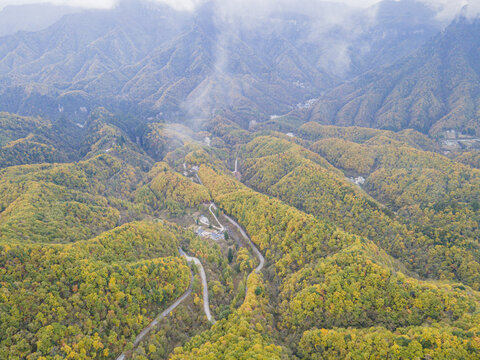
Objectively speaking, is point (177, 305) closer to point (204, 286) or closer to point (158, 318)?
point (158, 318)

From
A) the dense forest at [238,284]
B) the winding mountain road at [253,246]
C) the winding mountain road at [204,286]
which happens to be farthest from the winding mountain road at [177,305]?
the winding mountain road at [253,246]

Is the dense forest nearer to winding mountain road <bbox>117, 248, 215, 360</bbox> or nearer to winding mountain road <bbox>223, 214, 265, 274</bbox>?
winding mountain road <bbox>117, 248, 215, 360</bbox>

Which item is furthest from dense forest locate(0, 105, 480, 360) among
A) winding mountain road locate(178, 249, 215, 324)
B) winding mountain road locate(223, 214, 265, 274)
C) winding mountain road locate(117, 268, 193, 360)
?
winding mountain road locate(223, 214, 265, 274)

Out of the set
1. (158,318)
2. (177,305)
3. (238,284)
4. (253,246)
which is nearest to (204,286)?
(177,305)

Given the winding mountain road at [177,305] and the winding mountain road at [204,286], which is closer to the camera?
the winding mountain road at [177,305]

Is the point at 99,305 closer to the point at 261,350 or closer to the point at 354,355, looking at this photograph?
the point at 261,350

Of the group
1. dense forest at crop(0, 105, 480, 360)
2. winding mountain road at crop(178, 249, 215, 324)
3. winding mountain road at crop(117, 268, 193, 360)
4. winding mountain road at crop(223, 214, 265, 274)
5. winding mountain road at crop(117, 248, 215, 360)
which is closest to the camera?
dense forest at crop(0, 105, 480, 360)

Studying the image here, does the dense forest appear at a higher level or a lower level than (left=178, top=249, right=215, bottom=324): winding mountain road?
higher

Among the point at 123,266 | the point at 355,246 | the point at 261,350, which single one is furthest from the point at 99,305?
the point at 355,246

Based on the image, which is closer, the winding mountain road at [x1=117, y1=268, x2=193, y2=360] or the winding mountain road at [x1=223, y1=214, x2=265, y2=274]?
the winding mountain road at [x1=117, y1=268, x2=193, y2=360]

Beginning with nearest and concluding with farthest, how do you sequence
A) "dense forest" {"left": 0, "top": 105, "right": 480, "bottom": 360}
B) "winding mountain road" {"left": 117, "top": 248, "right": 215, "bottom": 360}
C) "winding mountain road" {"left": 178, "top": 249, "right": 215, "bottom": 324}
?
1. "dense forest" {"left": 0, "top": 105, "right": 480, "bottom": 360}
2. "winding mountain road" {"left": 117, "top": 248, "right": 215, "bottom": 360}
3. "winding mountain road" {"left": 178, "top": 249, "right": 215, "bottom": 324}

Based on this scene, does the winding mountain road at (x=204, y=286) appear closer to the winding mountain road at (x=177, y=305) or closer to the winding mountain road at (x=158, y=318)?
the winding mountain road at (x=177, y=305)
